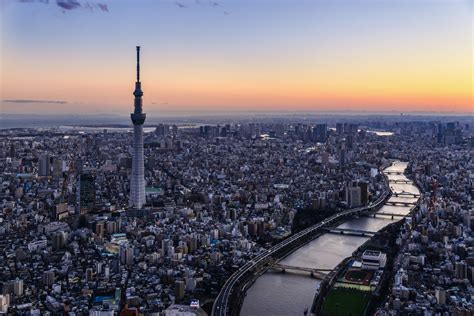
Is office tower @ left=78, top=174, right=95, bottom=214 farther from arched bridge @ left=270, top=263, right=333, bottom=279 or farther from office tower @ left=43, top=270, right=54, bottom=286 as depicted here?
arched bridge @ left=270, top=263, right=333, bottom=279

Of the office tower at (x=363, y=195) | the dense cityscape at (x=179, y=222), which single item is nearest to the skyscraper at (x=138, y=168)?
the dense cityscape at (x=179, y=222)

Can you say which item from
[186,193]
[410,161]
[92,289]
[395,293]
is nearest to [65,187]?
[186,193]

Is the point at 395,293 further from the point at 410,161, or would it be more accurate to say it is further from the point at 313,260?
the point at 410,161

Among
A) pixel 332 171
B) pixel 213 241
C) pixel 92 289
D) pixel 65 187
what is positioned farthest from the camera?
pixel 332 171

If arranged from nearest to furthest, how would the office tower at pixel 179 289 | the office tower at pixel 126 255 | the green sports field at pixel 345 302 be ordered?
the green sports field at pixel 345 302
the office tower at pixel 179 289
the office tower at pixel 126 255

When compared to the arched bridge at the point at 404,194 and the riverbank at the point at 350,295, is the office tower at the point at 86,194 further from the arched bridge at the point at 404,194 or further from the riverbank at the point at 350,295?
the arched bridge at the point at 404,194

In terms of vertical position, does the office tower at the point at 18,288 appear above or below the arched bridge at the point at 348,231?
above
